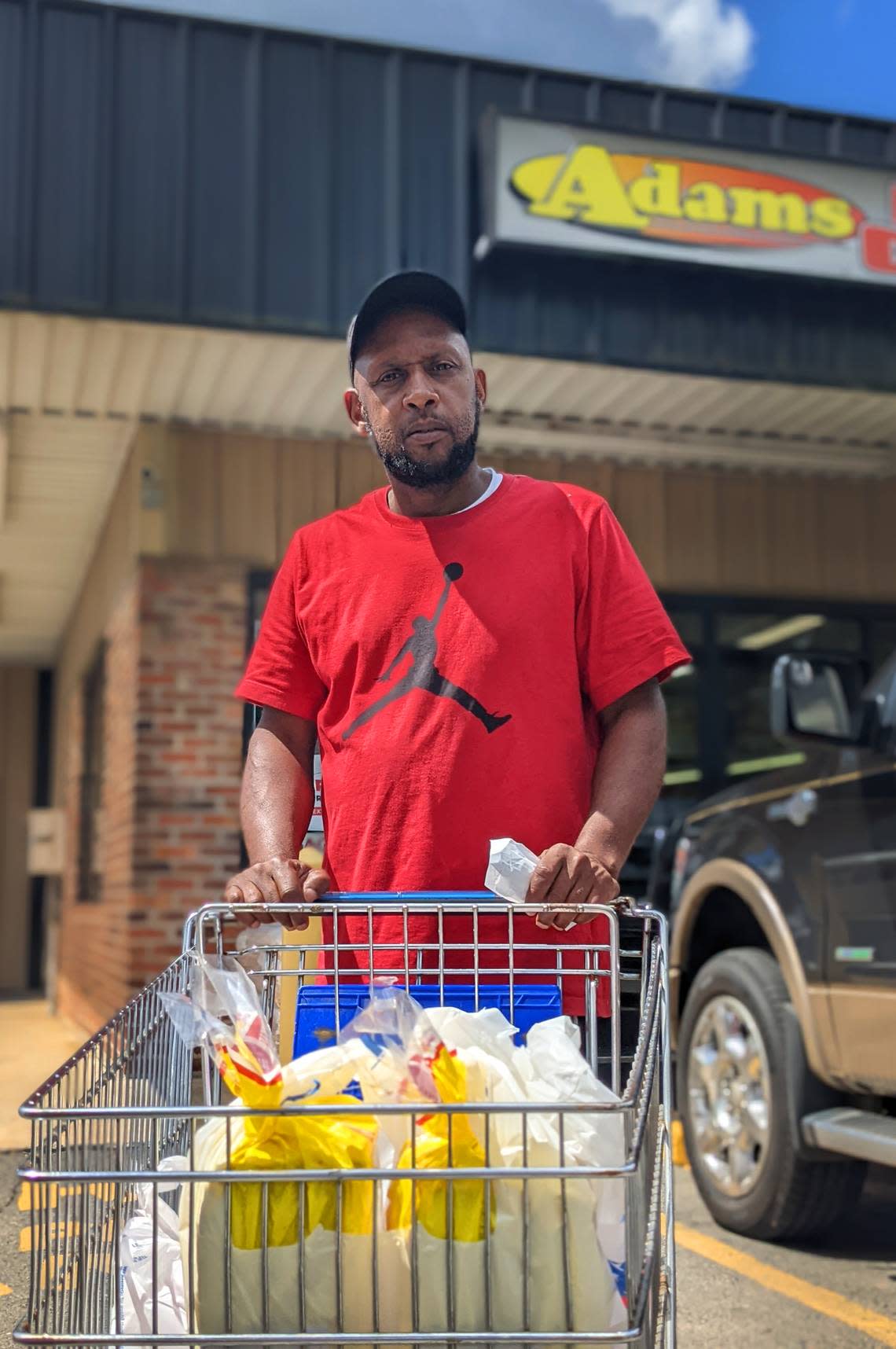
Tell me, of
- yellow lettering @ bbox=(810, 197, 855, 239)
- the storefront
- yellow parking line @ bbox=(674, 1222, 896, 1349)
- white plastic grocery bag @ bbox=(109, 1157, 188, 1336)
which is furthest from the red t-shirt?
yellow lettering @ bbox=(810, 197, 855, 239)

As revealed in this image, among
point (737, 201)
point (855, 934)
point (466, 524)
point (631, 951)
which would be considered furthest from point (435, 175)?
point (631, 951)

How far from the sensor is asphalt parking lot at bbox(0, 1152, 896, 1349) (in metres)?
4.06

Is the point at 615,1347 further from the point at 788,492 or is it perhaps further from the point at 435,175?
the point at 788,492

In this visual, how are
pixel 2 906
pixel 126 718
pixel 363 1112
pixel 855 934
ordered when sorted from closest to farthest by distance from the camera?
1. pixel 363 1112
2. pixel 855 934
3. pixel 126 718
4. pixel 2 906

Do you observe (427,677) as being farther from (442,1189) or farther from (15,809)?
(15,809)

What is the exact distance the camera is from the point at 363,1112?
5.31 ft

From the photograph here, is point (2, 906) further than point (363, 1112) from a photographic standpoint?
Yes

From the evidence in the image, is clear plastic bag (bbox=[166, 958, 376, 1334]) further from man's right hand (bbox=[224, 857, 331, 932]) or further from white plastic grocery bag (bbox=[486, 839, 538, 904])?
man's right hand (bbox=[224, 857, 331, 932])

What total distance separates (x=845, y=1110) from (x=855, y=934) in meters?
0.58

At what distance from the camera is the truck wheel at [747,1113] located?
4926 mm

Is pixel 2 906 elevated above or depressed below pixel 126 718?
below

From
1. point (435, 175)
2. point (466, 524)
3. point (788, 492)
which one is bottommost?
point (466, 524)

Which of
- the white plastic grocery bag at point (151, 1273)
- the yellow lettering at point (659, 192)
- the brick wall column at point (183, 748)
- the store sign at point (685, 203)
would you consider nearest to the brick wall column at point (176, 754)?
the brick wall column at point (183, 748)

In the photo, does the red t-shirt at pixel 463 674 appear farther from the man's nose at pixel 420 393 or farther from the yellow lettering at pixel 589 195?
A: the yellow lettering at pixel 589 195
